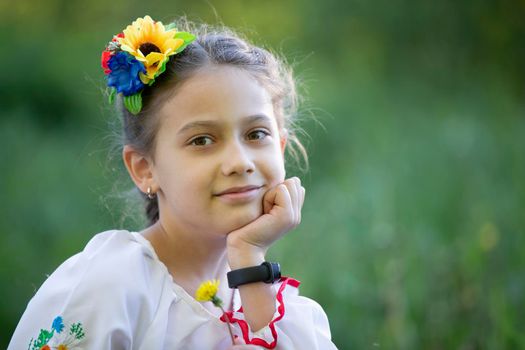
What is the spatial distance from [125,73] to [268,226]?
658 mm

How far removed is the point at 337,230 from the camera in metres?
4.38

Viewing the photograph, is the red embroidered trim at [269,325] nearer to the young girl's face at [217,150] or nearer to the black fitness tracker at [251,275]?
the black fitness tracker at [251,275]

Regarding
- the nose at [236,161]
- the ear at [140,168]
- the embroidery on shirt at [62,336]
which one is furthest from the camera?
the ear at [140,168]

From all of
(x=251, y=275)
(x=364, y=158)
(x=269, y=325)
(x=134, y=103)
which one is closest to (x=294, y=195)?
(x=251, y=275)

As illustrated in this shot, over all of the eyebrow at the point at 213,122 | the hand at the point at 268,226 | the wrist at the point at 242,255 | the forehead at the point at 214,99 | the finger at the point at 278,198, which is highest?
the forehead at the point at 214,99

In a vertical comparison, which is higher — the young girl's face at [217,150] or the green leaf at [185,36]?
the green leaf at [185,36]

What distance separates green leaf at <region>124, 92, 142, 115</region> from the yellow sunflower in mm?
58

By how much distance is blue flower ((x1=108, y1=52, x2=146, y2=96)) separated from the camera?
2348 mm

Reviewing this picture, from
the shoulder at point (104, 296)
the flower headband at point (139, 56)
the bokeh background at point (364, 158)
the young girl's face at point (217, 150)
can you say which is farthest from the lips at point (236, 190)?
the bokeh background at point (364, 158)

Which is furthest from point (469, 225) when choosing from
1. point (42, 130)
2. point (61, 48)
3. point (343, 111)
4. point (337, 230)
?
point (61, 48)

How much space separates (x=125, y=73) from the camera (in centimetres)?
238

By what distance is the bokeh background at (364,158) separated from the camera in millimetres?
3752

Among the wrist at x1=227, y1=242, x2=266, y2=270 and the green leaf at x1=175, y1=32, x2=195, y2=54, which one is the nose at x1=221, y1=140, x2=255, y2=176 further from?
the green leaf at x1=175, y1=32, x2=195, y2=54

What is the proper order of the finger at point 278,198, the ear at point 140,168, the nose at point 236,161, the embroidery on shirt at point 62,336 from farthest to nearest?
1. the ear at point 140,168
2. the finger at point 278,198
3. the nose at point 236,161
4. the embroidery on shirt at point 62,336
